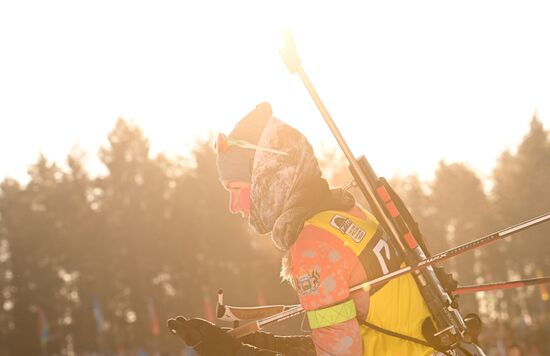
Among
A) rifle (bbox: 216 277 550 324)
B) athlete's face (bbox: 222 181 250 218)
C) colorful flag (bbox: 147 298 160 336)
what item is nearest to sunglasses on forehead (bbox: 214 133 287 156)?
athlete's face (bbox: 222 181 250 218)

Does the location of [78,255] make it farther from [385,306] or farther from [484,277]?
[385,306]

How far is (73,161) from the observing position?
50344 millimetres

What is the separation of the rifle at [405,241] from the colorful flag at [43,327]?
4764 cm

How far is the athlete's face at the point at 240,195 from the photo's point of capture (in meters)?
4.05

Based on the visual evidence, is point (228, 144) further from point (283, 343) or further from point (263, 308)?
point (283, 343)

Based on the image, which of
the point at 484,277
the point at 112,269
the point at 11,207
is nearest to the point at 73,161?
the point at 11,207

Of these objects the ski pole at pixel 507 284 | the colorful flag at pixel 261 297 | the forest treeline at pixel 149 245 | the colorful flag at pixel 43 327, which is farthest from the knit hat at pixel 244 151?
the colorful flag at pixel 43 327

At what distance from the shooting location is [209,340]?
12.3 ft

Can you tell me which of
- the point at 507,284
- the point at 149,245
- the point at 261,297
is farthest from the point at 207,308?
the point at 507,284

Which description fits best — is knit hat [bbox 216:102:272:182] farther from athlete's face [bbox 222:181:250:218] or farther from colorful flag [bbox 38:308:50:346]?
colorful flag [bbox 38:308:50:346]

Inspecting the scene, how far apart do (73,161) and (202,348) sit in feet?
162

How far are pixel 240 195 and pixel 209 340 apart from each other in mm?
946

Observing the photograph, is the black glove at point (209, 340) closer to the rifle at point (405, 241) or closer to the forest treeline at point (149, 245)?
the rifle at point (405, 241)

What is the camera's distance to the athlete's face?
405 centimetres
